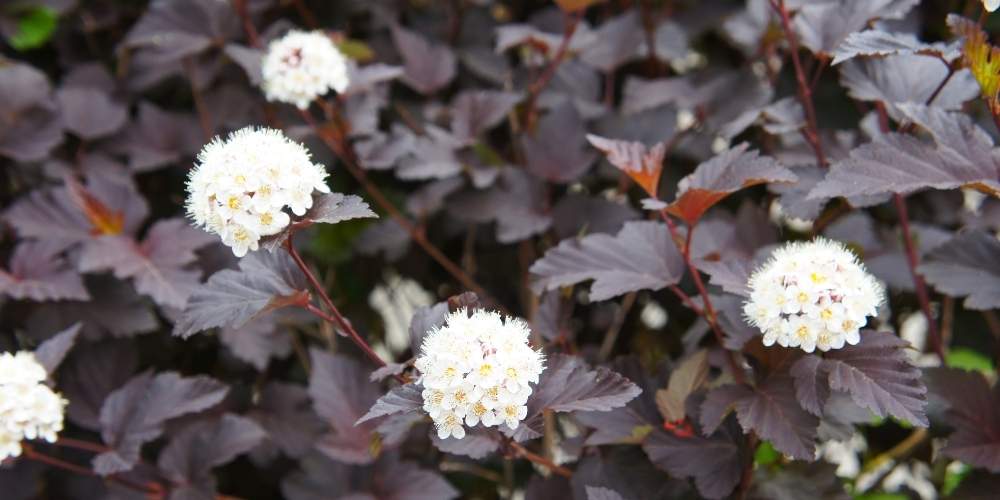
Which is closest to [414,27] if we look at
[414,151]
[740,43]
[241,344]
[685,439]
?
[414,151]

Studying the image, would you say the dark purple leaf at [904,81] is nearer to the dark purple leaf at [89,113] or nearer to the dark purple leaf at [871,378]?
the dark purple leaf at [871,378]

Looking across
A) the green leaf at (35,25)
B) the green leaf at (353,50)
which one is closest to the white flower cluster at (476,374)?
the green leaf at (353,50)

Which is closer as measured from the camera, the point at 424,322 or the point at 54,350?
the point at 424,322

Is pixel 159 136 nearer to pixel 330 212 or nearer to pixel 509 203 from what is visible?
pixel 509 203

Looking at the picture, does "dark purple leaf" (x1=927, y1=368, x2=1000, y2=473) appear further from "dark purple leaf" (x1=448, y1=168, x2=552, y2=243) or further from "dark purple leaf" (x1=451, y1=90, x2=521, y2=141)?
"dark purple leaf" (x1=451, y1=90, x2=521, y2=141)

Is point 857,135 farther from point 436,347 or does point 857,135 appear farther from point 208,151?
point 208,151

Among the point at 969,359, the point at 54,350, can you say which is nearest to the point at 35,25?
the point at 54,350
